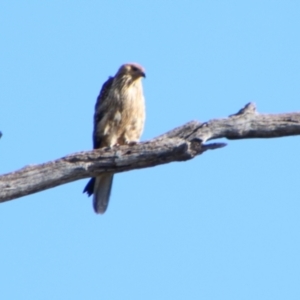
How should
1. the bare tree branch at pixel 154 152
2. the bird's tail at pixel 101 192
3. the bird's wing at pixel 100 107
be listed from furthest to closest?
the bird's wing at pixel 100 107 → the bird's tail at pixel 101 192 → the bare tree branch at pixel 154 152

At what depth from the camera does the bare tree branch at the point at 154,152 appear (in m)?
5.49

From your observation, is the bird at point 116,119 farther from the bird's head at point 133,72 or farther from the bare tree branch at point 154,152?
the bare tree branch at point 154,152

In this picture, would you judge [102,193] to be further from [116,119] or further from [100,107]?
[100,107]

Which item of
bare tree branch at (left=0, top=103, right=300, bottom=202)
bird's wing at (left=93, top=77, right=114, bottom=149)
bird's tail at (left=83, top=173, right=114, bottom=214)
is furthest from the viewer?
bird's wing at (left=93, top=77, right=114, bottom=149)

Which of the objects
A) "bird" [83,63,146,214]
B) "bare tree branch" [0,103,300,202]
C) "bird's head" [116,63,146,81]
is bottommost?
"bare tree branch" [0,103,300,202]

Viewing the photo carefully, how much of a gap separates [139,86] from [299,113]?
2.22m

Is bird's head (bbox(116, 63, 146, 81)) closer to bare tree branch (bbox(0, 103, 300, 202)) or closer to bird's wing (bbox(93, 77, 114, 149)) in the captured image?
bird's wing (bbox(93, 77, 114, 149))

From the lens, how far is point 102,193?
7.31m

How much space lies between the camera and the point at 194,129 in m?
5.60

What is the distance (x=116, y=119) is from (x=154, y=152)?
76.3 inches

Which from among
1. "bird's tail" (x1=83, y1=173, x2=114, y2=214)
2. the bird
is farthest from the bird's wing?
"bird's tail" (x1=83, y1=173, x2=114, y2=214)

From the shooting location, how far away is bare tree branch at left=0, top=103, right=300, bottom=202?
5.49m

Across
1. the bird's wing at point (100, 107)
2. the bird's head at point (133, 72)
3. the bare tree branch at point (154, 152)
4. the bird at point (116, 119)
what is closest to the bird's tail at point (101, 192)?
the bird at point (116, 119)

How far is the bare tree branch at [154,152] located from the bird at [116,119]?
1.57 meters
